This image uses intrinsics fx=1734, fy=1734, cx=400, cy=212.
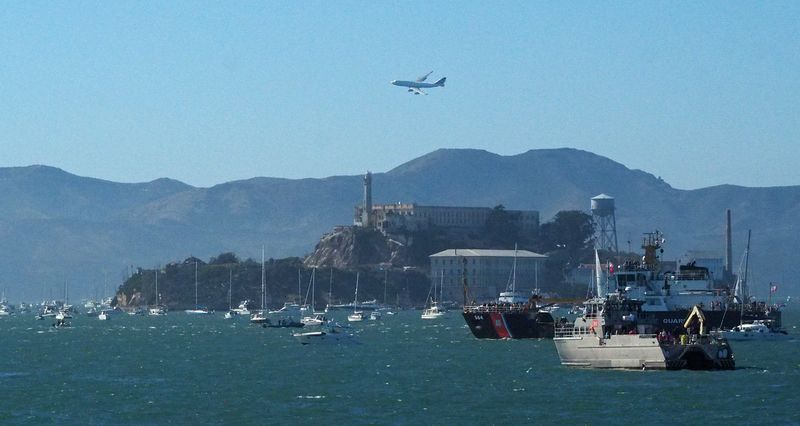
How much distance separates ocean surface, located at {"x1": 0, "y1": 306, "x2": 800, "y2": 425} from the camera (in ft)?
240

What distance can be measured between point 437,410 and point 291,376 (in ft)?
78.9

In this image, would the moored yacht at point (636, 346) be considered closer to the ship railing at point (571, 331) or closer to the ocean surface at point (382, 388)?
the ship railing at point (571, 331)

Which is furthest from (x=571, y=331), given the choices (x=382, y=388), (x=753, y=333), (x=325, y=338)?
(x=753, y=333)

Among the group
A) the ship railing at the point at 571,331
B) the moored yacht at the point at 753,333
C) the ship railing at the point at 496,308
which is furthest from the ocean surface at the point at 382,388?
the ship railing at the point at 496,308

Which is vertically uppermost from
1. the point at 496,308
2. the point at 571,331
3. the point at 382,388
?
the point at 496,308

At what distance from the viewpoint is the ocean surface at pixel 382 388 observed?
240 ft

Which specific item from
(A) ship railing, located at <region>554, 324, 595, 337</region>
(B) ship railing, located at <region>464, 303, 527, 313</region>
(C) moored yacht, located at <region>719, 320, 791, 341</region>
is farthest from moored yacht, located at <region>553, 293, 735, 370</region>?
(B) ship railing, located at <region>464, 303, 527, 313</region>

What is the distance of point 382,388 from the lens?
290 ft

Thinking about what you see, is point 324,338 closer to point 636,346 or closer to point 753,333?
point 753,333

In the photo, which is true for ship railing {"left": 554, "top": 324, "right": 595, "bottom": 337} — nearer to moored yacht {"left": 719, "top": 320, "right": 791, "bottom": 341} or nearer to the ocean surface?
the ocean surface

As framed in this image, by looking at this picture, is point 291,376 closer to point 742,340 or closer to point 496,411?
point 496,411

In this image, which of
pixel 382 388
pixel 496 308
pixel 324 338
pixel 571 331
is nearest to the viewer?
pixel 382 388

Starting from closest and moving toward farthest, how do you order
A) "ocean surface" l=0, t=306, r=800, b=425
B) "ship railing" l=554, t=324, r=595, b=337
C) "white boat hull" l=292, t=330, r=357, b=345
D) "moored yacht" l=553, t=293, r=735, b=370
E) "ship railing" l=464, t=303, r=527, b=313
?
1. "ocean surface" l=0, t=306, r=800, b=425
2. "moored yacht" l=553, t=293, r=735, b=370
3. "ship railing" l=554, t=324, r=595, b=337
4. "white boat hull" l=292, t=330, r=357, b=345
5. "ship railing" l=464, t=303, r=527, b=313

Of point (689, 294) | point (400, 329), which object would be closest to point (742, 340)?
point (689, 294)
